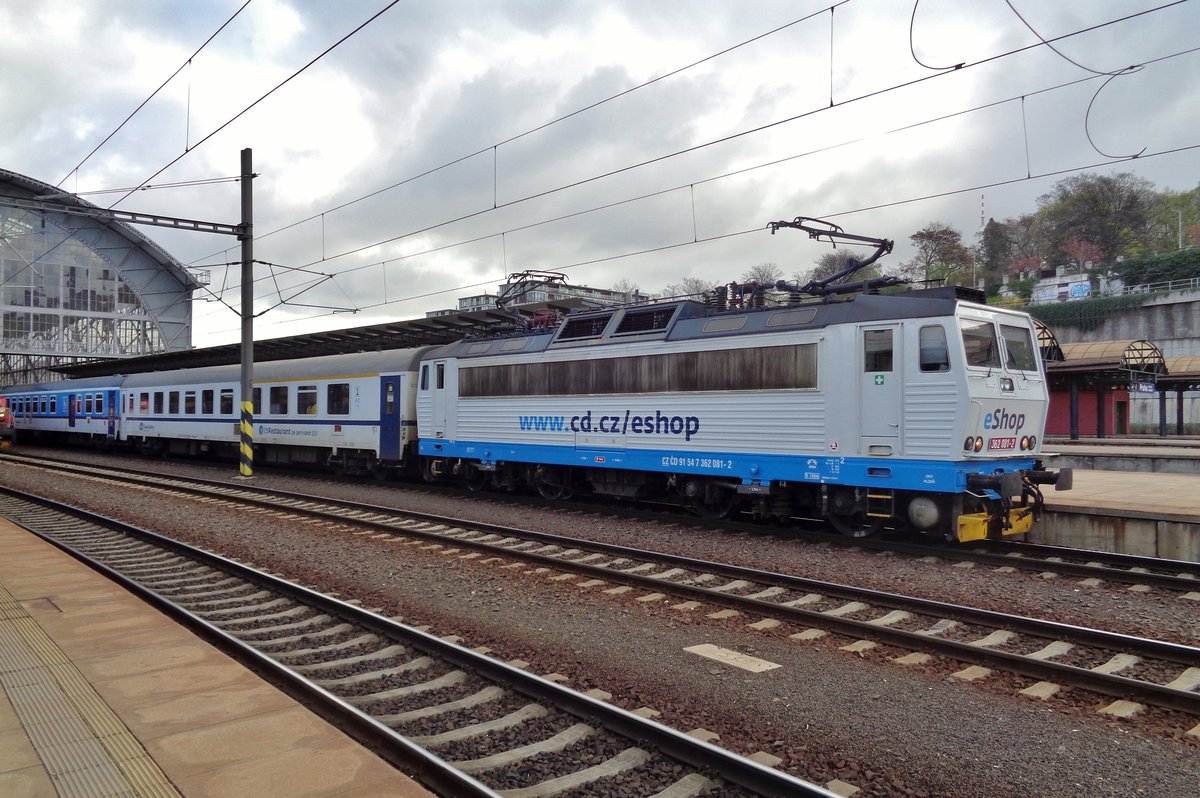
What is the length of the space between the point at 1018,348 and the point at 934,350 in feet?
6.28

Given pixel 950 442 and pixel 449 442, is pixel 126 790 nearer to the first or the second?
pixel 950 442

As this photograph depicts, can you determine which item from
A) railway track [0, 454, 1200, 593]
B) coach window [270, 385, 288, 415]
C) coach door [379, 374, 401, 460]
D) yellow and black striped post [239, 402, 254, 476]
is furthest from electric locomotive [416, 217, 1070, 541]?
coach window [270, 385, 288, 415]

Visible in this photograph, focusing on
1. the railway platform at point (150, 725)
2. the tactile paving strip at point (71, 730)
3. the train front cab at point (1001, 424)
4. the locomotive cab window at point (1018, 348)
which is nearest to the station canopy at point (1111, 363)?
the locomotive cab window at point (1018, 348)

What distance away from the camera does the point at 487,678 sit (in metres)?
5.93

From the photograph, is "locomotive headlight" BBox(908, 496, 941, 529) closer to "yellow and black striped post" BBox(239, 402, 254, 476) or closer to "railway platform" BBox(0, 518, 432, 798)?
"railway platform" BBox(0, 518, 432, 798)

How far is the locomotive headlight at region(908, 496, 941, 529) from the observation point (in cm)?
1059

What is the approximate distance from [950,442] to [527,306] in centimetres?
1163

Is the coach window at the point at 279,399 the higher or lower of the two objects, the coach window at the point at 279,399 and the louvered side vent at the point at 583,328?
the lower

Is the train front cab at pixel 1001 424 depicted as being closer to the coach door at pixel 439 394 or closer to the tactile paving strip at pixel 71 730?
the tactile paving strip at pixel 71 730

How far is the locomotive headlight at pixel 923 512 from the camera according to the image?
10.6m

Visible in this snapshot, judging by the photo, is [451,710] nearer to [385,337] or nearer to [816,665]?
[816,665]

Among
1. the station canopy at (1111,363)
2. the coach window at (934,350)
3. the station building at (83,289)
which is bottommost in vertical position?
the coach window at (934,350)

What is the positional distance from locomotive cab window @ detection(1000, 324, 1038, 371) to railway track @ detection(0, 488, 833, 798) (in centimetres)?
870

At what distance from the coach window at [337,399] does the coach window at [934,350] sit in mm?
15600
